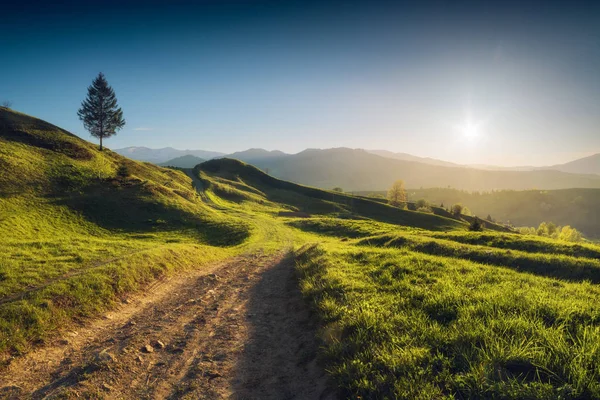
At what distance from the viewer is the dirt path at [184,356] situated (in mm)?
6078

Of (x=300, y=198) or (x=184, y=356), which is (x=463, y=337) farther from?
(x=300, y=198)

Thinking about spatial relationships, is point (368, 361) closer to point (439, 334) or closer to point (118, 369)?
point (439, 334)

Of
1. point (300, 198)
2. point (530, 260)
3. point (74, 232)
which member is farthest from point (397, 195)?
point (74, 232)

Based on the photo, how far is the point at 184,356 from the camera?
748 centimetres

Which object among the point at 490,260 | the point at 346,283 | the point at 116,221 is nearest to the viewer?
the point at 346,283

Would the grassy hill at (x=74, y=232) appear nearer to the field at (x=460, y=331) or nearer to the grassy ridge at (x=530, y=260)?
the field at (x=460, y=331)

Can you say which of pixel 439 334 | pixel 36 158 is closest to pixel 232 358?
pixel 439 334

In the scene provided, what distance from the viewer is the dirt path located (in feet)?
19.9

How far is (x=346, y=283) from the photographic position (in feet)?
32.8

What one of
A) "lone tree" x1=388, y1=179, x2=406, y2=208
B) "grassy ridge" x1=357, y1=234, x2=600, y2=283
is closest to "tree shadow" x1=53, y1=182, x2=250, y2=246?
"grassy ridge" x1=357, y1=234, x2=600, y2=283

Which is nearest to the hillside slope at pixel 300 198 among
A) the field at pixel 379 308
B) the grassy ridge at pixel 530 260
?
the field at pixel 379 308

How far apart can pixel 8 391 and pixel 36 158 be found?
5245cm

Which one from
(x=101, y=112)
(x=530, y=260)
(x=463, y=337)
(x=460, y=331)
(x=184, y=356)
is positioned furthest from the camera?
(x=101, y=112)

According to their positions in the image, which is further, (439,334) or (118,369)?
(118,369)
